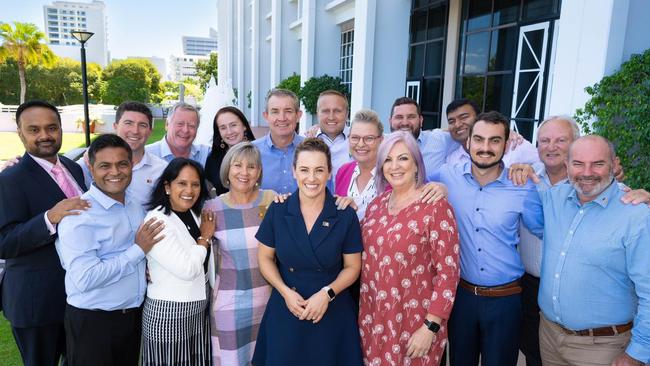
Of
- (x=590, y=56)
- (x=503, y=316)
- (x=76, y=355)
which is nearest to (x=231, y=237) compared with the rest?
(x=76, y=355)

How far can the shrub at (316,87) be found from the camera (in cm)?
1662

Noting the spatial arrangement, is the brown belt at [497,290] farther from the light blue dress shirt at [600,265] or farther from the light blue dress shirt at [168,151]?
the light blue dress shirt at [168,151]

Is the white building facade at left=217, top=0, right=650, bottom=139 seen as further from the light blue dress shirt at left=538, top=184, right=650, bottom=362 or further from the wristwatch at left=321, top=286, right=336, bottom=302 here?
the wristwatch at left=321, top=286, right=336, bottom=302

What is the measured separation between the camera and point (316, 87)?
16.7 meters

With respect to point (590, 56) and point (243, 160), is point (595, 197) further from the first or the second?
point (590, 56)

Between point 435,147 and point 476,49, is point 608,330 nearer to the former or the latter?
point 435,147

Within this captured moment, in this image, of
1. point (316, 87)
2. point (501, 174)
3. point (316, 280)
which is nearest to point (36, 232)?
point (316, 280)

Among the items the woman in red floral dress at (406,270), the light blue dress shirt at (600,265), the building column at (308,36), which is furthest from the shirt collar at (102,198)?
the building column at (308,36)

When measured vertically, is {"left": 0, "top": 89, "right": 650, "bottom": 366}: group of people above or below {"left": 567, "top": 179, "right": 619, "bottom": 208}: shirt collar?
below

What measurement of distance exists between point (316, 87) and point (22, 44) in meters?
33.6

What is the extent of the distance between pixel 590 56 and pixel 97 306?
5.79 m

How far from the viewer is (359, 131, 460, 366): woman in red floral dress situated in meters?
2.48

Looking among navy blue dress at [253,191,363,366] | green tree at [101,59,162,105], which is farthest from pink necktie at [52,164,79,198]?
green tree at [101,59,162,105]

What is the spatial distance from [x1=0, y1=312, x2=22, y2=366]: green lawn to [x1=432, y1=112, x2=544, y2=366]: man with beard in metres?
3.93
